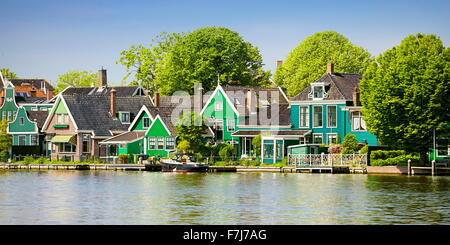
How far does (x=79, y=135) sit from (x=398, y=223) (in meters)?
60.6

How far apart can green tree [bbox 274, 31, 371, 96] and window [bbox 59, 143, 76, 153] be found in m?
29.0

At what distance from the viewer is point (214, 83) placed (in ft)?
352

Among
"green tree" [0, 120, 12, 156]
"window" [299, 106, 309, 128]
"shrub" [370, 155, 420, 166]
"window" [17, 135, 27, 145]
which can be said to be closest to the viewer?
"shrub" [370, 155, 420, 166]

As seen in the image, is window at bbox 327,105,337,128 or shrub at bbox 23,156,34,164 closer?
window at bbox 327,105,337,128

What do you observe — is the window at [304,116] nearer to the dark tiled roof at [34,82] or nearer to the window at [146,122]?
the window at [146,122]

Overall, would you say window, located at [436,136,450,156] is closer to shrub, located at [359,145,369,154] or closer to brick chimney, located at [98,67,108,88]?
shrub, located at [359,145,369,154]

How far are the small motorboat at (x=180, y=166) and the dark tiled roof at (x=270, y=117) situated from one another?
10.7 m

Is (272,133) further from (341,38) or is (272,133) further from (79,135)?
(341,38)

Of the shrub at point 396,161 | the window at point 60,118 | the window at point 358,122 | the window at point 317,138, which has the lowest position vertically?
the shrub at point 396,161

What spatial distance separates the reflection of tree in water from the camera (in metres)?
43.2

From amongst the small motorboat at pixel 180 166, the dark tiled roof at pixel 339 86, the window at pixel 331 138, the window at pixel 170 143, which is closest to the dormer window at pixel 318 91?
the dark tiled roof at pixel 339 86

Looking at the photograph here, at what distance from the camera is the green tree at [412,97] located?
72.2 meters

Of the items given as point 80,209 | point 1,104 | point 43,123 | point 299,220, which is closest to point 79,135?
point 43,123

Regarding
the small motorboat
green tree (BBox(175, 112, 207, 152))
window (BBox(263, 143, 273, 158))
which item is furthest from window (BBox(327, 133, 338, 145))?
the small motorboat
